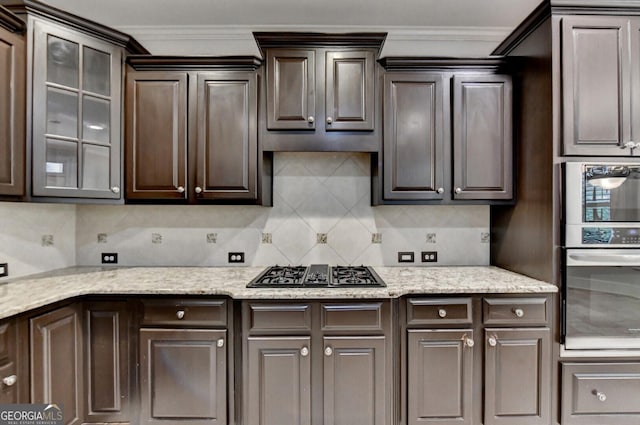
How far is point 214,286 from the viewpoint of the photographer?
1.73m

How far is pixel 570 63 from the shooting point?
5.41 ft

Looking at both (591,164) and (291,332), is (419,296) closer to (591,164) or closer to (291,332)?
(291,332)

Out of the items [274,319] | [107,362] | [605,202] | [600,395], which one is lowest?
[600,395]

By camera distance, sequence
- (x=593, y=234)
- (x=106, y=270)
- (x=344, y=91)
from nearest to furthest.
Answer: (x=593, y=234) → (x=344, y=91) → (x=106, y=270)

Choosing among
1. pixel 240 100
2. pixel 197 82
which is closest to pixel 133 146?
pixel 197 82

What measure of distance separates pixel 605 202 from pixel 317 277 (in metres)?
1.64

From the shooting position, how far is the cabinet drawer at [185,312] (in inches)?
65.9

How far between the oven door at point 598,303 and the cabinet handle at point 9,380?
275cm

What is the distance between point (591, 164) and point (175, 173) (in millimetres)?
2442

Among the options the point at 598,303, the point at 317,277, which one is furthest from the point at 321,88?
the point at 598,303

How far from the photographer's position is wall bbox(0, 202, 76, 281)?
1.89m

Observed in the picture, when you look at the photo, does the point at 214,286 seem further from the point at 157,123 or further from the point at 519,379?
the point at 519,379

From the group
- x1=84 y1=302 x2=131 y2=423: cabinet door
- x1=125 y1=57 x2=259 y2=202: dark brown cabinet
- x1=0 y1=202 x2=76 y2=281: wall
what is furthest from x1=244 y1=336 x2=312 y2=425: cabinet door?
x1=0 y1=202 x2=76 y2=281: wall

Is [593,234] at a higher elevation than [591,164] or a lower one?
lower
